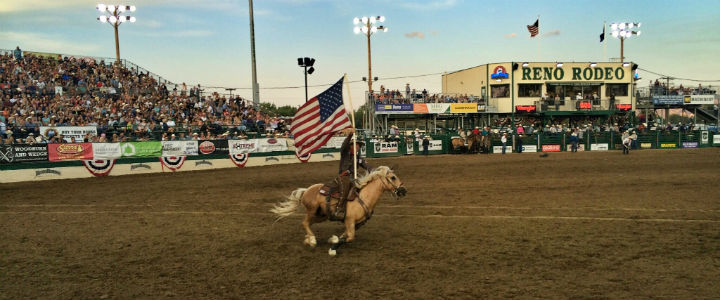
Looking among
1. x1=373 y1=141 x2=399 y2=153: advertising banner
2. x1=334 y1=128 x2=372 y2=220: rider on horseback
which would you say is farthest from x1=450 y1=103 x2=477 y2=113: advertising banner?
x1=334 y1=128 x2=372 y2=220: rider on horseback

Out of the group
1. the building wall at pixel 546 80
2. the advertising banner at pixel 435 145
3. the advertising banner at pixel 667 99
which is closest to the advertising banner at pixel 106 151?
the advertising banner at pixel 435 145

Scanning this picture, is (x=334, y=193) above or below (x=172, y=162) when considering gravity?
above

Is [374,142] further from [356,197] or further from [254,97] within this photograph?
[356,197]

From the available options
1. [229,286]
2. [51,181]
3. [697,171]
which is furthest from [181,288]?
[697,171]

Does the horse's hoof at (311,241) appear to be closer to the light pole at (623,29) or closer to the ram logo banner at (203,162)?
the ram logo banner at (203,162)

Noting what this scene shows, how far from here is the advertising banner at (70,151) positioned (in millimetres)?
21422

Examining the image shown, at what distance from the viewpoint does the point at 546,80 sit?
46500 mm

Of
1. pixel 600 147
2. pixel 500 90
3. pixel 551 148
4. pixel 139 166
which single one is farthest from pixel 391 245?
pixel 500 90

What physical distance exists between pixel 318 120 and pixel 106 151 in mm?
18148

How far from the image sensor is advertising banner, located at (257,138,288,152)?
27.4 metres

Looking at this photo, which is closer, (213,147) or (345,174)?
(345,174)

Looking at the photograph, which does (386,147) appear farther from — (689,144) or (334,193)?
(689,144)

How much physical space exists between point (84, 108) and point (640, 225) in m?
29.0

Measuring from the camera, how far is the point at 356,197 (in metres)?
8.34
